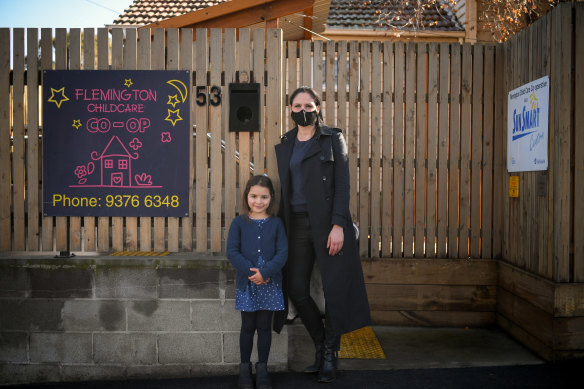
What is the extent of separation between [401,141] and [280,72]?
1.71m

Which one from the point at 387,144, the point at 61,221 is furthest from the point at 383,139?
the point at 61,221

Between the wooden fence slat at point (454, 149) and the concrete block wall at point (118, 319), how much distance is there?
224 centimetres

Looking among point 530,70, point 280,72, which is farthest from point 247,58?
point 530,70

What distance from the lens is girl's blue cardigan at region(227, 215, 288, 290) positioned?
3781 mm

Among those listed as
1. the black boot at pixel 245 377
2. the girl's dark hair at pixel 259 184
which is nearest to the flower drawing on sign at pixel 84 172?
the girl's dark hair at pixel 259 184

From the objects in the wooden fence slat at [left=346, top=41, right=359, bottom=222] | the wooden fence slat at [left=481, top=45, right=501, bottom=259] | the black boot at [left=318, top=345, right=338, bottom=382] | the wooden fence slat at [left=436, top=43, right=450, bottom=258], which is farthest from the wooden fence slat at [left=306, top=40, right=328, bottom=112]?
the black boot at [left=318, top=345, right=338, bottom=382]

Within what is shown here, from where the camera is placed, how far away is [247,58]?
4273 millimetres

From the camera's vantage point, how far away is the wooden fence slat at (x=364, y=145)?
5.34 metres

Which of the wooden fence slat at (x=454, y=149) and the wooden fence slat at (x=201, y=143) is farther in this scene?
the wooden fence slat at (x=454, y=149)

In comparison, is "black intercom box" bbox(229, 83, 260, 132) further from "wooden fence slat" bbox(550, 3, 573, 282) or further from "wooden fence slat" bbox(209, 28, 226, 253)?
"wooden fence slat" bbox(550, 3, 573, 282)

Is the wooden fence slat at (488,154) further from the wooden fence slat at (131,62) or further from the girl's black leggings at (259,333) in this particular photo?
the wooden fence slat at (131,62)

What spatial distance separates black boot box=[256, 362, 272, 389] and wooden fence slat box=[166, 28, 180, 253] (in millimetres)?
1171

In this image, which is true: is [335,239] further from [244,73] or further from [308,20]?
[308,20]

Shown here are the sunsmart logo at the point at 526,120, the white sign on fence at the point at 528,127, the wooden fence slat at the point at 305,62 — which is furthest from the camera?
the wooden fence slat at the point at 305,62
